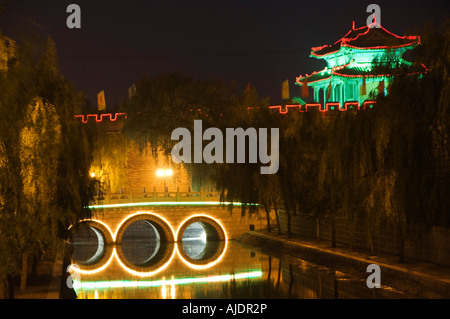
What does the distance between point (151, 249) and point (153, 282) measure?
31.9 feet

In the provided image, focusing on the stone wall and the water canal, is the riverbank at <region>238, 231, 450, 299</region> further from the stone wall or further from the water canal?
the stone wall

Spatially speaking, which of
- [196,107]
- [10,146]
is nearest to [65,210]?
[10,146]

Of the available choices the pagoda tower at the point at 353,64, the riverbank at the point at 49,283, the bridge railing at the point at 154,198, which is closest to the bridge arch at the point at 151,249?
the bridge railing at the point at 154,198

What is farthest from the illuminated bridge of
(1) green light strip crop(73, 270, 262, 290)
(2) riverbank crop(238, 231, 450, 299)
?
(1) green light strip crop(73, 270, 262, 290)

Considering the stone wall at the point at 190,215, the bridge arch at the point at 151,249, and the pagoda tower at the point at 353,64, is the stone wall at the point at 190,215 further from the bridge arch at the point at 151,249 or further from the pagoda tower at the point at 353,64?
the pagoda tower at the point at 353,64

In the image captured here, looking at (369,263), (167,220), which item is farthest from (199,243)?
(369,263)

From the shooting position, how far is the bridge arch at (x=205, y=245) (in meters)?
22.7

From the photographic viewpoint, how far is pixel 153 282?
1770cm

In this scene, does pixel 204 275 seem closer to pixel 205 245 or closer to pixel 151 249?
pixel 151 249

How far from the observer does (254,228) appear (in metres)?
29.1

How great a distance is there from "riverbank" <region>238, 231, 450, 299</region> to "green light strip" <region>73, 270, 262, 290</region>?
1944 mm

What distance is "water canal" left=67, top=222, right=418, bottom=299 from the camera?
14.9m

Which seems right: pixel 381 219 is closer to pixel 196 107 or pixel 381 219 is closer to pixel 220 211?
pixel 220 211

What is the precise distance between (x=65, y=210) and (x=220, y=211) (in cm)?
1721
